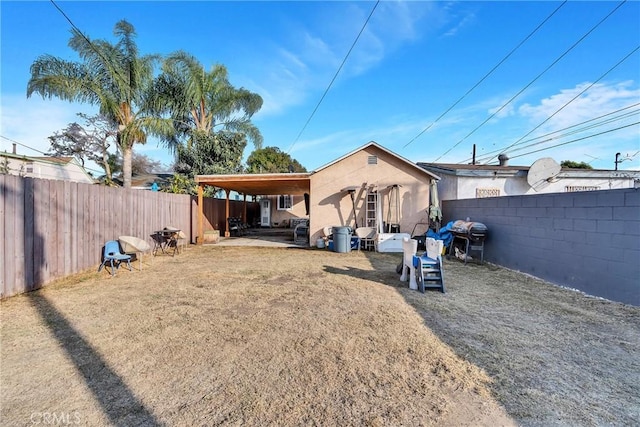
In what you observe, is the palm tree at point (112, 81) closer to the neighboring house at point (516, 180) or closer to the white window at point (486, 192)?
the neighboring house at point (516, 180)

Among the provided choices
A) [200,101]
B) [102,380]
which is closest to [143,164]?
[200,101]

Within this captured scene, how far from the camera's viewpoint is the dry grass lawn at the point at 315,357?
224cm

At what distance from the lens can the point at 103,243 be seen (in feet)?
23.8

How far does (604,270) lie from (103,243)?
10.6 meters

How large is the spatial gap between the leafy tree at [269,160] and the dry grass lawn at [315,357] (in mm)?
31085

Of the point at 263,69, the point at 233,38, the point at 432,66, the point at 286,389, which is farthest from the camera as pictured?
the point at 263,69

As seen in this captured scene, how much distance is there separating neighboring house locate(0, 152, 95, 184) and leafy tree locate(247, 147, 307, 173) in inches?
679

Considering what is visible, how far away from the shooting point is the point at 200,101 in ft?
64.0

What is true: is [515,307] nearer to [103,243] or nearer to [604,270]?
[604,270]

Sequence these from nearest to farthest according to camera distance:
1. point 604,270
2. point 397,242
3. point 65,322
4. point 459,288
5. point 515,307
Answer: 1. point 65,322
2. point 515,307
3. point 604,270
4. point 459,288
5. point 397,242

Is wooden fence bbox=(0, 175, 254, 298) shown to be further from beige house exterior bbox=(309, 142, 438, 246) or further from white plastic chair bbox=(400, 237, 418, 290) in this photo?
white plastic chair bbox=(400, 237, 418, 290)

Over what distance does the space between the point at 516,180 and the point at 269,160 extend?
98.1 feet

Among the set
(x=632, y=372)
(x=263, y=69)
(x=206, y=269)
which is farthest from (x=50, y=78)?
(x=632, y=372)

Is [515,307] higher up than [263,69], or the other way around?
[263,69]
